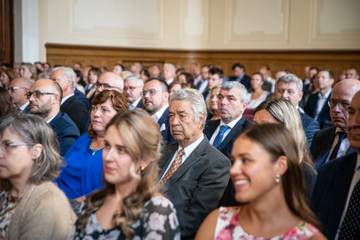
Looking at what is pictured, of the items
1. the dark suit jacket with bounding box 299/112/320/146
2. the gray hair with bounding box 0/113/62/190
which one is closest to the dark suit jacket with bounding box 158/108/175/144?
the dark suit jacket with bounding box 299/112/320/146

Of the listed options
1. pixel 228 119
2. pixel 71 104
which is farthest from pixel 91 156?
pixel 71 104

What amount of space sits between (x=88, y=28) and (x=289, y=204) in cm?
1177

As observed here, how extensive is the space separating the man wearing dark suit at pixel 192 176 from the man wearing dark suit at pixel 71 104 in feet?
6.41

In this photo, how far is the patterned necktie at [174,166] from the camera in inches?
124

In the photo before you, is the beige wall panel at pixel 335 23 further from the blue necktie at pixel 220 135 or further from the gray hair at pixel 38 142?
the gray hair at pixel 38 142

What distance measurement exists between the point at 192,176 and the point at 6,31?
10.1m

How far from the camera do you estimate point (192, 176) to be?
3031mm

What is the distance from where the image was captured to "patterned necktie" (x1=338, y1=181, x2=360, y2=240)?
212 cm

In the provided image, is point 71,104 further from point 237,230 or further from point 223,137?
point 237,230

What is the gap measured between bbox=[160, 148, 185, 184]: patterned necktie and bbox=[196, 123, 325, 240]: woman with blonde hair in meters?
1.31

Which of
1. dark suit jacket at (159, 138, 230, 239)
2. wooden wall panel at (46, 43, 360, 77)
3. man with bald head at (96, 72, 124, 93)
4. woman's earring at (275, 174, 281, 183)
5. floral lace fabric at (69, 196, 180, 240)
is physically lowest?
dark suit jacket at (159, 138, 230, 239)

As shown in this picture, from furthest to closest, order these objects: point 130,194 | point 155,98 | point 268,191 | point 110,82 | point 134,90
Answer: point 134,90, point 110,82, point 155,98, point 130,194, point 268,191

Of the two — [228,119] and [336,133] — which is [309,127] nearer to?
[228,119]

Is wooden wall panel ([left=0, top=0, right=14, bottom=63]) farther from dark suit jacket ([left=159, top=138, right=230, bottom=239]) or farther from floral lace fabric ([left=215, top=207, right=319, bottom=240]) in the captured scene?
floral lace fabric ([left=215, top=207, right=319, bottom=240])
